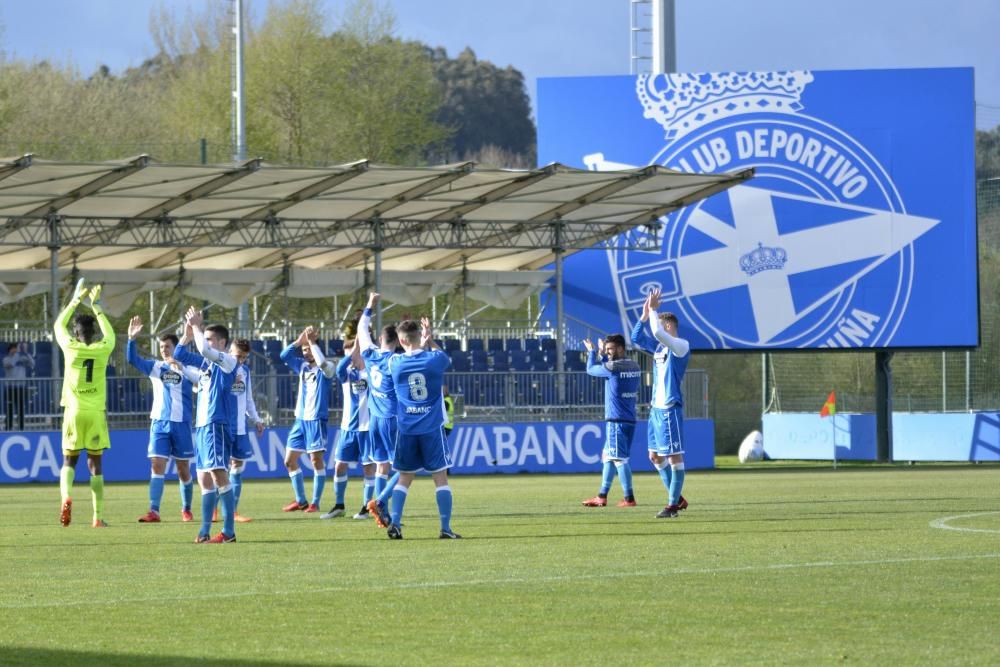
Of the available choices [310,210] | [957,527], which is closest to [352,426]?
[957,527]

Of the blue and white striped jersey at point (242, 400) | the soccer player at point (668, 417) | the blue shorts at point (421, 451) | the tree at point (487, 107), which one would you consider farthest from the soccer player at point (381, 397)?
the tree at point (487, 107)

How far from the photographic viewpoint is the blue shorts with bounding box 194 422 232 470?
14.9 m

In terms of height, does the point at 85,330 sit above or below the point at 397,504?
above

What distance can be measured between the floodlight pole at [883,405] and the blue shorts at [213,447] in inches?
976

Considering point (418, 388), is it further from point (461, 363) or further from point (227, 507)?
point (461, 363)

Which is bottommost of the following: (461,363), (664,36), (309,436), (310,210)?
(309,436)

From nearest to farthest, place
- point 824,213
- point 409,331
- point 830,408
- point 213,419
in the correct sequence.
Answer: point 409,331 → point 213,419 → point 830,408 → point 824,213

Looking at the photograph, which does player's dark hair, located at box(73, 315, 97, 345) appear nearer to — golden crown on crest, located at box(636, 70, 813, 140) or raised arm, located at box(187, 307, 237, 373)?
raised arm, located at box(187, 307, 237, 373)

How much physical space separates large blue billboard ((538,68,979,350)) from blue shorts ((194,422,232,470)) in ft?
70.7

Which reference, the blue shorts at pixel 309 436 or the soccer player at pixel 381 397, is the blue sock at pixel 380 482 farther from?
the blue shorts at pixel 309 436

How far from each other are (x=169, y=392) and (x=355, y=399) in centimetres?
208

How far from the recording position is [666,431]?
18.0 metres

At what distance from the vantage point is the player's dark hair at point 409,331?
46.9ft

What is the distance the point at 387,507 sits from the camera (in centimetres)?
1772
